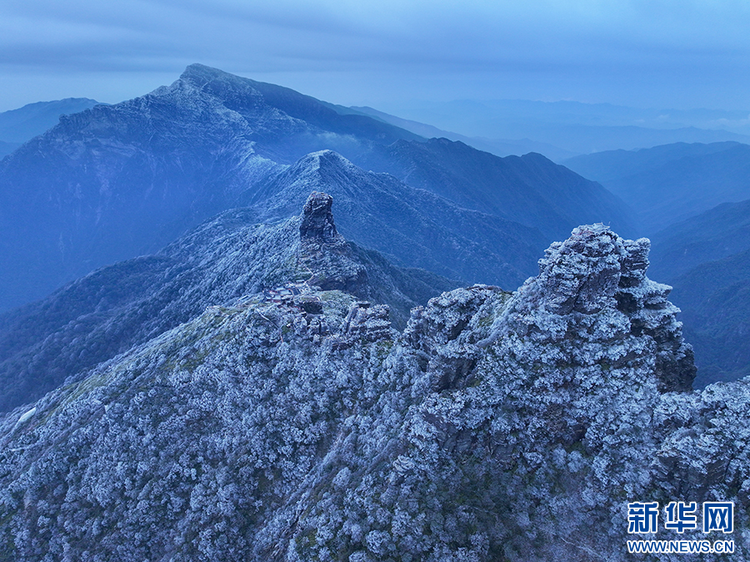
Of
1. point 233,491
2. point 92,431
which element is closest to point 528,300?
point 233,491

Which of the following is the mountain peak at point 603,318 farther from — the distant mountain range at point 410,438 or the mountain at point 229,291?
the mountain at point 229,291

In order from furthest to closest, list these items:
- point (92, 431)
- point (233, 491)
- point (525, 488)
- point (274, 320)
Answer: point (274, 320), point (92, 431), point (233, 491), point (525, 488)

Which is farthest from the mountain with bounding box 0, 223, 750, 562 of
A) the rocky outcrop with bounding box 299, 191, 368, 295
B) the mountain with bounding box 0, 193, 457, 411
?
the mountain with bounding box 0, 193, 457, 411

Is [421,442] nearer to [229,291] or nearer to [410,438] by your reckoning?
[410,438]

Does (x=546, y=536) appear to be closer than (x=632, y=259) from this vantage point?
Yes

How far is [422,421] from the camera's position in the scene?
51594mm

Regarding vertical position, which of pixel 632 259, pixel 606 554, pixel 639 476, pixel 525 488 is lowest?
pixel 606 554

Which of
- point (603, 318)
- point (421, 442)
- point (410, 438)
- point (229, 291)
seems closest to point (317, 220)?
point (229, 291)

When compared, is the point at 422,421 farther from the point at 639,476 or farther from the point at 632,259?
the point at 632,259

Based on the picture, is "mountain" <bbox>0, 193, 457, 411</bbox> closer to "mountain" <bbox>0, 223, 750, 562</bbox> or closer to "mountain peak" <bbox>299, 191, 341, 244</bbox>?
"mountain peak" <bbox>299, 191, 341, 244</bbox>

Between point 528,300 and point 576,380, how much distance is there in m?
10.8

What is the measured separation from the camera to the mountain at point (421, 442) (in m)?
43.5

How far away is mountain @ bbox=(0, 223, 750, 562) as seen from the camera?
43.5 metres

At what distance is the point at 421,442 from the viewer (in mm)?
50781
